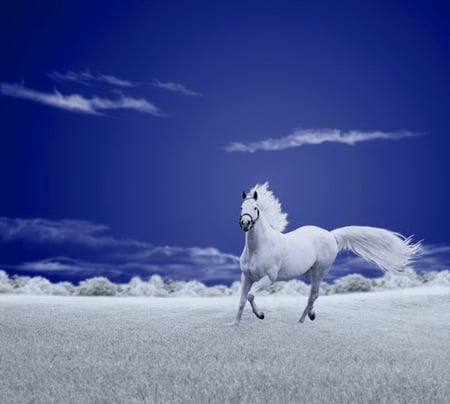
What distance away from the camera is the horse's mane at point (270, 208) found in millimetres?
10742

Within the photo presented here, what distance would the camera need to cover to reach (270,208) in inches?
431

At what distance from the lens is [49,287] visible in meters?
20.1

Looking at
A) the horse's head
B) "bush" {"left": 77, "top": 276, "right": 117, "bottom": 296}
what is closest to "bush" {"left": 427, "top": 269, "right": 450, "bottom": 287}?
"bush" {"left": 77, "top": 276, "right": 117, "bottom": 296}

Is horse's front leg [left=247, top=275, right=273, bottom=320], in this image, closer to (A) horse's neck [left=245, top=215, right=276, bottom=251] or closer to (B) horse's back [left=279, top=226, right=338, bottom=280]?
(B) horse's back [left=279, top=226, right=338, bottom=280]

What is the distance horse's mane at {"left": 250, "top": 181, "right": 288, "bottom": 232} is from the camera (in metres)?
10.7

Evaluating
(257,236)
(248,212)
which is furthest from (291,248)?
(248,212)

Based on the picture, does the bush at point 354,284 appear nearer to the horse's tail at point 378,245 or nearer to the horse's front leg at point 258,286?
the horse's tail at point 378,245

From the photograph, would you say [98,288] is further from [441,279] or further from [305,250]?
[441,279]

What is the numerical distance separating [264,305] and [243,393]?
8.34 metres

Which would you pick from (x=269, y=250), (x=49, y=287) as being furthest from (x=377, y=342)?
(x=49, y=287)

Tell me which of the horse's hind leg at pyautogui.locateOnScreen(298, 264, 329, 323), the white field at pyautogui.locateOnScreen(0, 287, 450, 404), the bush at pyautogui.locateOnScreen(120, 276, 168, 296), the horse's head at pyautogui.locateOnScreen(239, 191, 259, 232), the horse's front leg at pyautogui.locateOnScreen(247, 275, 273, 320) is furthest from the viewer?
the bush at pyautogui.locateOnScreen(120, 276, 168, 296)

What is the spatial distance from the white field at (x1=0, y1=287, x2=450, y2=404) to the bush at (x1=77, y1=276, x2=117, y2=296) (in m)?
3.01

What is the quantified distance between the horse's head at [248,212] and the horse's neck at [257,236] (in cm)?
32

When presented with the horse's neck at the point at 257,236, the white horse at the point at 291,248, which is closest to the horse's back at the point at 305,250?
the white horse at the point at 291,248
